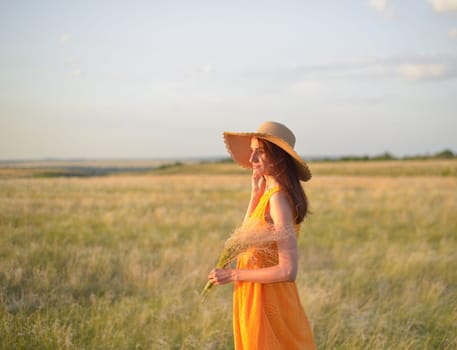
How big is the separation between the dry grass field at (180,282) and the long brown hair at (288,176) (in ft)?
7.52

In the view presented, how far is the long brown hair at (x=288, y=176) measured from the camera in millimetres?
2432

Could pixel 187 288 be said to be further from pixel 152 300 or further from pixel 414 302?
pixel 414 302

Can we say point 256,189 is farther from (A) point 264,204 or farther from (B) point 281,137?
(B) point 281,137

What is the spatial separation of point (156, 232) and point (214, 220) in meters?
2.39

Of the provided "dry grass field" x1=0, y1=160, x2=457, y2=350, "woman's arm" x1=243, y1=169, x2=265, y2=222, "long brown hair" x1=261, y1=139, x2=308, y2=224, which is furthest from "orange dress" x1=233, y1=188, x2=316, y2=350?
"dry grass field" x1=0, y1=160, x2=457, y2=350

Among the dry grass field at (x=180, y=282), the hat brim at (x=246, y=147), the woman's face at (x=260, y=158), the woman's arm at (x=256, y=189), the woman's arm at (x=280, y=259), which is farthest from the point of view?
the dry grass field at (x=180, y=282)

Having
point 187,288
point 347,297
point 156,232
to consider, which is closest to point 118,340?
point 187,288

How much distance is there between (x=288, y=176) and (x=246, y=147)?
1.72ft

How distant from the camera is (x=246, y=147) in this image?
2.93m

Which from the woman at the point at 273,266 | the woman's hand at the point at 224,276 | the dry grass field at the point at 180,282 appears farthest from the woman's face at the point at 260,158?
the dry grass field at the point at 180,282

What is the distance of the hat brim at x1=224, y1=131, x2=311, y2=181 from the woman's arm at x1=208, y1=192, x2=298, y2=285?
0.77ft

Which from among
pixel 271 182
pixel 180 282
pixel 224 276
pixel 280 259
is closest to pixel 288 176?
pixel 271 182

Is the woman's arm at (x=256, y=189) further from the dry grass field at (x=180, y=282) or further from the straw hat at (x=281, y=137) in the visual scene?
the dry grass field at (x=180, y=282)

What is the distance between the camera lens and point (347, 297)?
573 cm
